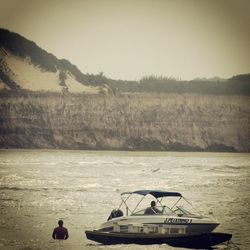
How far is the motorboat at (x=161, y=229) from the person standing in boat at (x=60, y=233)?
30 cm

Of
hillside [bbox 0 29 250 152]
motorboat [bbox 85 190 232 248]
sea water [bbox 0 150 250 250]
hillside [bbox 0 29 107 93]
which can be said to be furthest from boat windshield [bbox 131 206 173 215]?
hillside [bbox 0 29 107 93]

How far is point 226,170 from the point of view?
11680 mm

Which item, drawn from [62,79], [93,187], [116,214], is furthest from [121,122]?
[116,214]

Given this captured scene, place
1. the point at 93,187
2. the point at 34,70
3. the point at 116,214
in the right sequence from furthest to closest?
the point at 34,70
the point at 93,187
the point at 116,214

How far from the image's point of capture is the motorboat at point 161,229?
9.70 meters

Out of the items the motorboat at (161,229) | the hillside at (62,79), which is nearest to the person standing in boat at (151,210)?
the motorboat at (161,229)

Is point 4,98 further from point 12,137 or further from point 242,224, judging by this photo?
point 242,224

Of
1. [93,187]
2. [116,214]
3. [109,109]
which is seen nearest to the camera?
[116,214]

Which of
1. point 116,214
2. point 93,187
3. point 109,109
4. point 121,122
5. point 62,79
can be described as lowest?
point 116,214

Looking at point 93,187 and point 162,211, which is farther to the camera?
point 93,187

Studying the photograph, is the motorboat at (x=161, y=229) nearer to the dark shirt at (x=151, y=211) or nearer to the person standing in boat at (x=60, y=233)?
→ the dark shirt at (x=151, y=211)

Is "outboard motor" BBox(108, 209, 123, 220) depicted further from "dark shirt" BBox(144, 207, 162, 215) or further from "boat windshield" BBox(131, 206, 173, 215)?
"dark shirt" BBox(144, 207, 162, 215)

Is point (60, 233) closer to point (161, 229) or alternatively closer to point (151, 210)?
point (151, 210)

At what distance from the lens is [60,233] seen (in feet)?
32.4
